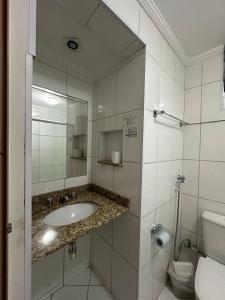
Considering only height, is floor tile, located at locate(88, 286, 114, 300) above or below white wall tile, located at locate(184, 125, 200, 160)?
below

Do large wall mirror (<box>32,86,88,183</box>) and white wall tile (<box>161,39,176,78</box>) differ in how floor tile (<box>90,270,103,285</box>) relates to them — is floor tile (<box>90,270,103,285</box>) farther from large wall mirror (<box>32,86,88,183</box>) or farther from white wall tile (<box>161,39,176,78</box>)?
white wall tile (<box>161,39,176,78</box>)

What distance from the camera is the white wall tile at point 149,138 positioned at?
3.54 feet

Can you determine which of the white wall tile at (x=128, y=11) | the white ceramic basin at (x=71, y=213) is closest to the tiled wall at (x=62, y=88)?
the white ceramic basin at (x=71, y=213)

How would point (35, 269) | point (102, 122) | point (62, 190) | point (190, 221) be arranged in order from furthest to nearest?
point (190, 221)
point (102, 122)
point (62, 190)
point (35, 269)

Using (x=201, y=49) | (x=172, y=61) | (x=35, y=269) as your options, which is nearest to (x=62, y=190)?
(x=35, y=269)

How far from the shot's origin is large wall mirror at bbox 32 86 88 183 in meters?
1.24

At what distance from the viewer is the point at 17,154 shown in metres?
0.38

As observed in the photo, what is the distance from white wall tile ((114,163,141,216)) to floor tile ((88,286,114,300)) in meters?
0.92

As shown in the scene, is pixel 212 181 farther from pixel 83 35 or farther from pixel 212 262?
pixel 83 35

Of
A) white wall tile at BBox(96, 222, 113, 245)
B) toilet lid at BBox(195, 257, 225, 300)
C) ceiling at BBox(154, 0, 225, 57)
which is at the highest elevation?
ceiling at BBox(154, 0, 225, 57)

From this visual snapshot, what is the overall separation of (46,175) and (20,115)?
1018 mm

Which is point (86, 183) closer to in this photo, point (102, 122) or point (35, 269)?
point (102, 122)

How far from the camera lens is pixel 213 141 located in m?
1.45

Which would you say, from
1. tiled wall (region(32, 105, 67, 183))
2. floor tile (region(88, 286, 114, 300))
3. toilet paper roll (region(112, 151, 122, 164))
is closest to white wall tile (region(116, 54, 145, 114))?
toilet paper roll (region(112, 151, 122, 164))
